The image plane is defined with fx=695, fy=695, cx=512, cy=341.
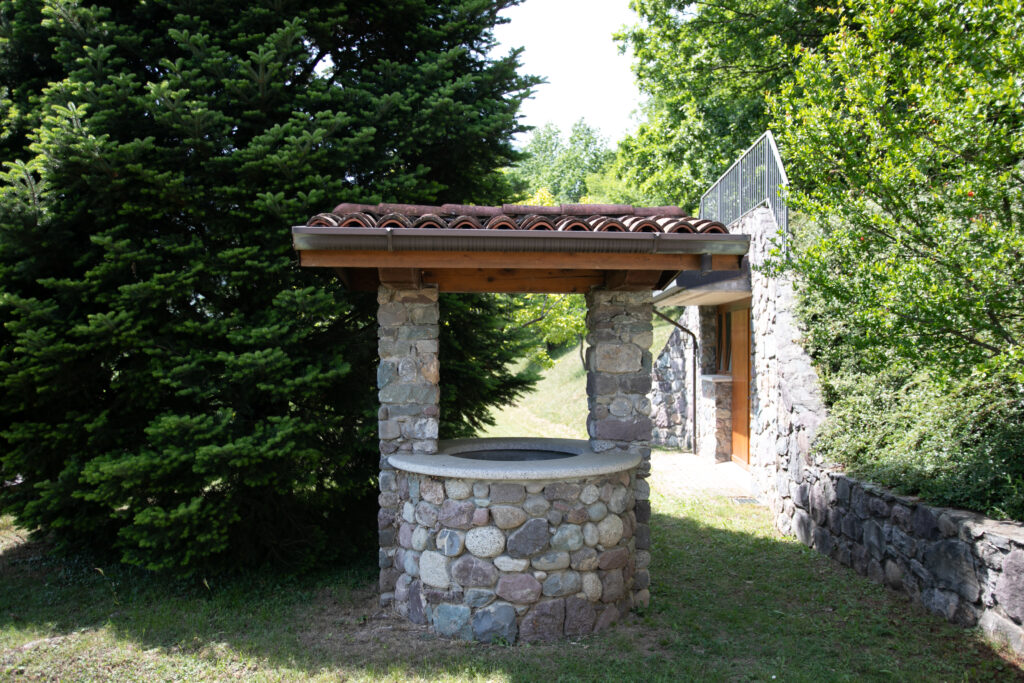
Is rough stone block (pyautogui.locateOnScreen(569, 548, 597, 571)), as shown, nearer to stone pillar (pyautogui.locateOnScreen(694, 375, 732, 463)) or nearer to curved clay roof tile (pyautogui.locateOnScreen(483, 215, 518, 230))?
curved clay roof tile (pyautogui.locateOnScreen(483, 215, 518, 230))

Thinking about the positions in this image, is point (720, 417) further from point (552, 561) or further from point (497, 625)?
point (497, 625)

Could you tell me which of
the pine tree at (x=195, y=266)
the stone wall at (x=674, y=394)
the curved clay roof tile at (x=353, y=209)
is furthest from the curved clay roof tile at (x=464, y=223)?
the stone wall at (x=674, y=394)

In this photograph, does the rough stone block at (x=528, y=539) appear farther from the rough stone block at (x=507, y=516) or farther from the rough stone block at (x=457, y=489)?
the rough stone block at (x=457, y=489)

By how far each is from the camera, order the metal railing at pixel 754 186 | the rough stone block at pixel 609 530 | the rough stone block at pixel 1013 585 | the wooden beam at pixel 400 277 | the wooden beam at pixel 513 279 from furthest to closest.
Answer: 1. the metal railing at pixel 754 186
2. the wooden beam at pixel 513 279
3. the wooden beam at pixel 400 277
4. the rough stone block at pixel 609 530
5. the rough stone block at pixel 1013 585

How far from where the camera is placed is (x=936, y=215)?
447 centimetres

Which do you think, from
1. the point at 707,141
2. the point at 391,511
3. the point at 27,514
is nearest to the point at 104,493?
the point at 27,514

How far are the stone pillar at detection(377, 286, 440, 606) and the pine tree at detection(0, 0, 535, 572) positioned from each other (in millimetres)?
629

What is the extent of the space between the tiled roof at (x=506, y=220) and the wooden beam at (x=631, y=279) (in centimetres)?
44

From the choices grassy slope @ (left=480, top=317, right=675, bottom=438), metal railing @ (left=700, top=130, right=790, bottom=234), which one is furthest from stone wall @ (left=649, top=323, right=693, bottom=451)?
metal railing @ (left=700, top=130, right=790, bottom=234)

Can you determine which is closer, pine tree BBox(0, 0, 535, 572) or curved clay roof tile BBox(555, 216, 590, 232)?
curved clay roof tile BBox(555, 216, 590, 232)

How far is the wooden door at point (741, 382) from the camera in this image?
9.82 m

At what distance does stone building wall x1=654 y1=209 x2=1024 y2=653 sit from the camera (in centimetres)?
432

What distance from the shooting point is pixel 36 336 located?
5125 millimetres

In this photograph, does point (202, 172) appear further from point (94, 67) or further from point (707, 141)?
point (707, 141)
